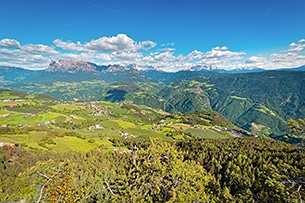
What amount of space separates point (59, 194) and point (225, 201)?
2780cm

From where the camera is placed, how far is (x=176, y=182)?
2919 centimetres

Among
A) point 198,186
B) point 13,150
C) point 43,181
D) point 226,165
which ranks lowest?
point 226,165

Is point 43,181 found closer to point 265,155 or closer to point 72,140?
point 265,155

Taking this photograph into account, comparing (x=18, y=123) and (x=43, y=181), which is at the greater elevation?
(x=43, y=181)

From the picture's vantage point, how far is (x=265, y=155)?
92625 millimetres

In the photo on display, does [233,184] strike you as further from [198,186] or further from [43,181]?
[43,181]

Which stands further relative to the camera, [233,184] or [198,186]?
[233,184]

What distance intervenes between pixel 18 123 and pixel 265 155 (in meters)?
177

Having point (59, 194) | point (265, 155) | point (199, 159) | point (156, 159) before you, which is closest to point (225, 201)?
point (156, 159)

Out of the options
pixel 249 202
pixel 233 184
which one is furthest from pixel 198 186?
pixel 233 184

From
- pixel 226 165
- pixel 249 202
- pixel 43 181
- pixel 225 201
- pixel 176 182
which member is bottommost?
pixel 226 165

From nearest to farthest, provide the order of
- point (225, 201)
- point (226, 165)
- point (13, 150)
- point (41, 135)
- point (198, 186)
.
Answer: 1. point (198, 186)
2. point (225, 201)
3. point (13, 150)
4. point (226, 165)
5. point (41, 135)

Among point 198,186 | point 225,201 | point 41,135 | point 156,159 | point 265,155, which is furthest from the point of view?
point 41,135

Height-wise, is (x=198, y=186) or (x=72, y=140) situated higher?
(x=198, y=186)
